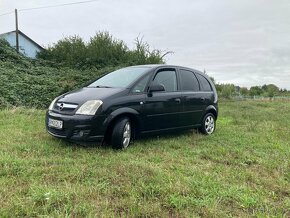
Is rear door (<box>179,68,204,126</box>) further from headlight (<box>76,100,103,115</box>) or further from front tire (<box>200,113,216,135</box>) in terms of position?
headlight (<box>76,100,103,115</box>)

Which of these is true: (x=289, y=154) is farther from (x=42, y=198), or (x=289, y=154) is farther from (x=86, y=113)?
(x=42, y=198)

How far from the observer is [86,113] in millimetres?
5848

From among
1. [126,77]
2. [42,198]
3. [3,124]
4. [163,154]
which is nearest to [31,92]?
[3,124]

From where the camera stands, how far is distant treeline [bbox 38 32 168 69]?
26.3 m

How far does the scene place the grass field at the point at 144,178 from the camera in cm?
360

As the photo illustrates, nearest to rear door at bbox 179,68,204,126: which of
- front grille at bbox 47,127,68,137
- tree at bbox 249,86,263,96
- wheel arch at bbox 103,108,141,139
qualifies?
wheel arch at bbox 103,108,141,139

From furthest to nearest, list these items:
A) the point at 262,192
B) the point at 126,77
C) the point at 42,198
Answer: the point at 126,77, the point at 262,192, the point at 42,198

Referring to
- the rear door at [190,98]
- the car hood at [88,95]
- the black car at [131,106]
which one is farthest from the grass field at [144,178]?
the car hood at [88,95]

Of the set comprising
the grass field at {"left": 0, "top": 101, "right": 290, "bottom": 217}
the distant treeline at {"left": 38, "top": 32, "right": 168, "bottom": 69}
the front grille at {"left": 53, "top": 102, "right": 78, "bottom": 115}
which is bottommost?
the grass field at {"left": 0, "top": 101, "right": 290, "bottom": 217}

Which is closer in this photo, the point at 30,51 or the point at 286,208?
the point at 286,208

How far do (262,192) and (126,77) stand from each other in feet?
12.0

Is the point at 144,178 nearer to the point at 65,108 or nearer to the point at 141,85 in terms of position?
the point at 65,108

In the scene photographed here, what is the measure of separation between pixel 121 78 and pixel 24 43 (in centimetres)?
2252

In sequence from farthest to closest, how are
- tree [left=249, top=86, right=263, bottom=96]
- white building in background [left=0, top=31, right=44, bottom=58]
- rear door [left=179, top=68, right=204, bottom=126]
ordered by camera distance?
tree [left=249, top=86, right=263, bottom=96] < white building in background [left=0, top=31, right=44, bottom=58] < rear door [left=179, top=68, right=204, bottom=126]
